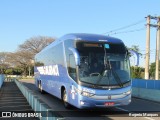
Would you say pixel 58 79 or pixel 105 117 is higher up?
pixel 58 79

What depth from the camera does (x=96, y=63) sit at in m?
14.0

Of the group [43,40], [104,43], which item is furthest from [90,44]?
[43,40]

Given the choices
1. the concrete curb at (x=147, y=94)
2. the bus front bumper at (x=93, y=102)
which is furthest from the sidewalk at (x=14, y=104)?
the concrete curb at (x=147, y=94)

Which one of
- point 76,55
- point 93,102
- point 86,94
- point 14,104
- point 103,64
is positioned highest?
point 76,55

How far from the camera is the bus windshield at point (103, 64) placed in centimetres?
1366

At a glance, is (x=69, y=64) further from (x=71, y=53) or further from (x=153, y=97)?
(x=153, y=97)

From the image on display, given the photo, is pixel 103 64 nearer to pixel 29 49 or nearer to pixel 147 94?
pixel 147 94

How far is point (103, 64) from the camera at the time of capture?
45.9 ft

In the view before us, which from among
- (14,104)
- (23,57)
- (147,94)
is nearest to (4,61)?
→ (23,57)

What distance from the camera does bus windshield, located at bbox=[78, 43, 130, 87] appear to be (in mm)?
13664

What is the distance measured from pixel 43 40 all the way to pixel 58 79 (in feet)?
272

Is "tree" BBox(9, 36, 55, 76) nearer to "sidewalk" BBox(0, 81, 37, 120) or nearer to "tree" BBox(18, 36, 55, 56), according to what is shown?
"tree" BBox(18, 36, 55, 56)

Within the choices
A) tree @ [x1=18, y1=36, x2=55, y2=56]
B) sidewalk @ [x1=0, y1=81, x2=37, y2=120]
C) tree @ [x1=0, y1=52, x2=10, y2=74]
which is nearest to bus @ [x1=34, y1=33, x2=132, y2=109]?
sidewalk @ [x1=0, y1=81, x2=37, y2=120]

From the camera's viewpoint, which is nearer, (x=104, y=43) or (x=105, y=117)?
(x=105, y=117)
